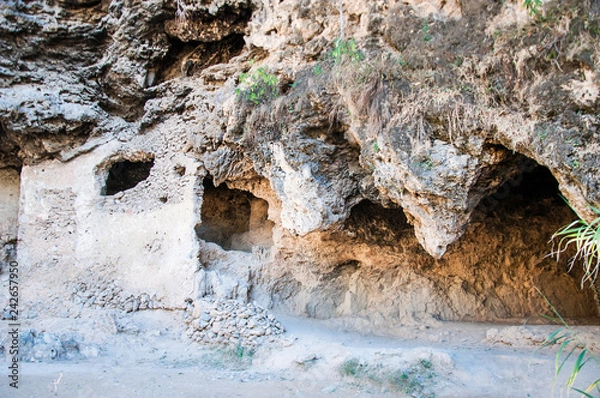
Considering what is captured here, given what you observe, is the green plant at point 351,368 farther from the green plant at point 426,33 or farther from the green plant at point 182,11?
the green plant at point 182,11

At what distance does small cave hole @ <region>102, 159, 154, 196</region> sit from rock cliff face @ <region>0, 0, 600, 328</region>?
41 mm

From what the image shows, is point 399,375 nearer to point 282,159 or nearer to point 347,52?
point 282,159

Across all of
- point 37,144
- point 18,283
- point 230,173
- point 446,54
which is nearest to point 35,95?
point 37,144

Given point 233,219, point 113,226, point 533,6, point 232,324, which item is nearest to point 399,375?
point 232,324

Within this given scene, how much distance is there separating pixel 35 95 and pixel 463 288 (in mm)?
8036

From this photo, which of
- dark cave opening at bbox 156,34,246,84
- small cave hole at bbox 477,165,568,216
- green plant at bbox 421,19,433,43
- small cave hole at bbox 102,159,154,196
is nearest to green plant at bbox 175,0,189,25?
dark cave opening at bbox 156,34,246,84

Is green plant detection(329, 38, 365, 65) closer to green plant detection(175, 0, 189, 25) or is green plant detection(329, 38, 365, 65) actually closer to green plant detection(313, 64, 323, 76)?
green plant detection(313, 64, 323, 76)

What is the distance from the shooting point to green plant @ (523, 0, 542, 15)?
13.9ft

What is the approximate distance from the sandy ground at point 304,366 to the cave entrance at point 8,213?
2711 mm

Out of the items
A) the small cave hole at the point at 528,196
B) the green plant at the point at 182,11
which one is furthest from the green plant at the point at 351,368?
the green plant at the point at 182,11

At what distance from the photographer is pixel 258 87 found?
21.6ft

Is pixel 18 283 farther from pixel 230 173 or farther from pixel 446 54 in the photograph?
pixel 446 54

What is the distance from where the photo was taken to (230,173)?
7691 mm

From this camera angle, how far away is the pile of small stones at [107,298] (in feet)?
24.0
